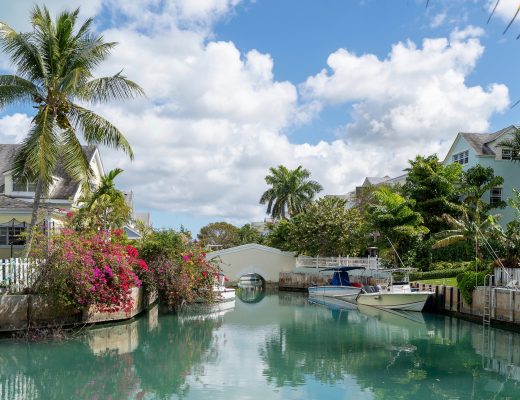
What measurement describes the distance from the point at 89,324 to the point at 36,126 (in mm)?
8166

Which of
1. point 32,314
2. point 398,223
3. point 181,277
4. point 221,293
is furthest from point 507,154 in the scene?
point 32,314

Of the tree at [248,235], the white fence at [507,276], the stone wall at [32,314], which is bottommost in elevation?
the stone wall at [32,314]

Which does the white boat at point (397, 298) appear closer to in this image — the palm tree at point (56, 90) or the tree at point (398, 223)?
the tree at point (398, 223)

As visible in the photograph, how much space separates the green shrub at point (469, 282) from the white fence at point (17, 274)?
2095 cm

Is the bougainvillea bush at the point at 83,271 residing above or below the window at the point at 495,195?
below

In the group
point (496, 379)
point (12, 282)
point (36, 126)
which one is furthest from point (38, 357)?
point (496, 379)

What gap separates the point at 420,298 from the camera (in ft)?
113

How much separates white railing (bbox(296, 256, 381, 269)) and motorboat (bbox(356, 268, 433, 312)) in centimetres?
935

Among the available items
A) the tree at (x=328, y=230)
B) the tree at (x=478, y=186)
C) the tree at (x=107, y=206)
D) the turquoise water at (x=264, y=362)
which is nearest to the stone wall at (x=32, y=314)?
the turquoise water at (x=264, y=362)

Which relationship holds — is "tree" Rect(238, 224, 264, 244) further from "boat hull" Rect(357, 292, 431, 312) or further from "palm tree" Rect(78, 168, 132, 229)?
"palm tree" Rect(78, 168, 132, 229)

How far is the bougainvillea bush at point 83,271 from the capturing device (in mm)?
21172

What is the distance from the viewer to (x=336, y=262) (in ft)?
174

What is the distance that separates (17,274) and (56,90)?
23.2 feet

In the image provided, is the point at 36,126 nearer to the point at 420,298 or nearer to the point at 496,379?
the point at 496,379
